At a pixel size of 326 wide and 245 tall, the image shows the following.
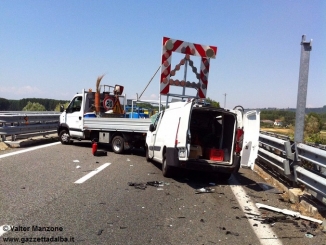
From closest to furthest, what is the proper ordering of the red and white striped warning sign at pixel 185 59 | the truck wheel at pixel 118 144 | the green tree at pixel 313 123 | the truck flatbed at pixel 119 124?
the red and white striped warning sign at pixel 185 59, the truck flatbed at pixel 119 124, the truck wheel at pixel 118 144, the green tree at pixel 313 123

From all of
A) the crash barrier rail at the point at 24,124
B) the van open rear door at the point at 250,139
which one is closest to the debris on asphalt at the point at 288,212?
the van open rear door at the point at 250,139

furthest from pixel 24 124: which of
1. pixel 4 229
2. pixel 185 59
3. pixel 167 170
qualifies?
pixel 4 229

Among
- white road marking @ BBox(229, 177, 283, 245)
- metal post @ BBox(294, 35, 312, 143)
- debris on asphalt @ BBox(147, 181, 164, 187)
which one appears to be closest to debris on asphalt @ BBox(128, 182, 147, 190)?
debris on asphalt @ BBox(147, 181, 164, 187)

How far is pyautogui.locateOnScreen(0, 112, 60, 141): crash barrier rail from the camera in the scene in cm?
1402

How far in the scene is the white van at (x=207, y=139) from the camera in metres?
8.62

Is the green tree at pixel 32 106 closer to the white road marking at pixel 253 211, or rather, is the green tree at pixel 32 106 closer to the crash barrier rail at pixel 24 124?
the crash barrier rail at pixel 24 124

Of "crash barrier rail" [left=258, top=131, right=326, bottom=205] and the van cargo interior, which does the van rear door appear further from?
"crash barrier rail" [left=258, top=131, right=326, bottom=205]

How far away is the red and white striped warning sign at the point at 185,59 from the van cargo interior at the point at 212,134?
2133 mm

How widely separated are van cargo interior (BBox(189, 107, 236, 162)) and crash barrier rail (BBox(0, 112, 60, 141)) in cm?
791

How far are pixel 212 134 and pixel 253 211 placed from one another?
13.3 ft

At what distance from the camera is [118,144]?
1403 centimetres

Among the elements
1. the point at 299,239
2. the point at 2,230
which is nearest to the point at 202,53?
the point at 299,239

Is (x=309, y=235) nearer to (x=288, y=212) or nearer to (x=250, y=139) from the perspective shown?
(x=288, y=212)

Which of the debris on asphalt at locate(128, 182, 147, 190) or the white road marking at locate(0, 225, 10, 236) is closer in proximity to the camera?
the white road marking at locate(0, 225, 10, 236)
